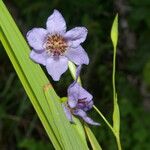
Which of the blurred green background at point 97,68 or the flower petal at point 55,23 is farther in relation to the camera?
the blurred green background at point 97,68

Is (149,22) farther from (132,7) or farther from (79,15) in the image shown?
(79,15)

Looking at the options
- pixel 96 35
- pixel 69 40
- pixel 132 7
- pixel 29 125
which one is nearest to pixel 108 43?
pixel 96 35

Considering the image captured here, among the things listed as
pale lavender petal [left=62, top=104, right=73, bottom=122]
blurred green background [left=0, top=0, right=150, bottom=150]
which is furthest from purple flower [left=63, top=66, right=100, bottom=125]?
blurred green background [left=0, top=0, right=150, bottom=150]

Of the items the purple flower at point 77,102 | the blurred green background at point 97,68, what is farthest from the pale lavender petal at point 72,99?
the blurred green background at point 97,68

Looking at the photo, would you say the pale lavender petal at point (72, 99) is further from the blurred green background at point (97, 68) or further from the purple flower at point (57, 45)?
the blurred green background at point (97, 68)

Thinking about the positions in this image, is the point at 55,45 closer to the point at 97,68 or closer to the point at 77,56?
the point at 77,56

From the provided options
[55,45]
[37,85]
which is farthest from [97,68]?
[37,85]
